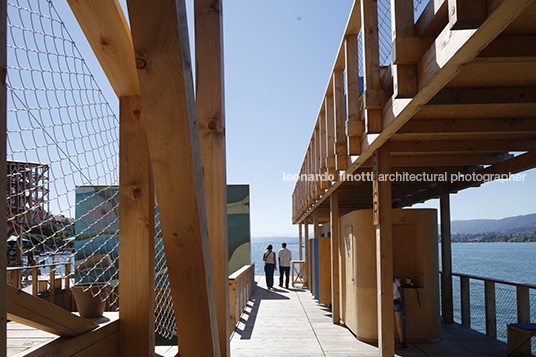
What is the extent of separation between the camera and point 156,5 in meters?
1.38

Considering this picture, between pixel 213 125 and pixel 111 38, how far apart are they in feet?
1.88

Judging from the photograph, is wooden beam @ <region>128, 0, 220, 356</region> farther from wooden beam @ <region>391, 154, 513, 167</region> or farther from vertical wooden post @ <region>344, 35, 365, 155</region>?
wooden beam @ <region>391, 154, 513, 167</region>

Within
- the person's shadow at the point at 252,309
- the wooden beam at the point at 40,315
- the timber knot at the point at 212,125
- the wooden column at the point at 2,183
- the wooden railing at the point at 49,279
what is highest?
the timber knot at the point at 212,125

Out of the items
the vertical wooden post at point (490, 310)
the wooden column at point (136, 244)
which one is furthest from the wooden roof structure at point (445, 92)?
the vertical wooden post at point (490, 310)

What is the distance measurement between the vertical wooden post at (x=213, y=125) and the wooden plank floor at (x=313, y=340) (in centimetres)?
496

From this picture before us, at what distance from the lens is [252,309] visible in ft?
36.0

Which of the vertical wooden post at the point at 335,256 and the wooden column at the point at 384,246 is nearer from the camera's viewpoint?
the wooden column at the point at 384,246

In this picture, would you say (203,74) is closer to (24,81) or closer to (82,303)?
(24,81)

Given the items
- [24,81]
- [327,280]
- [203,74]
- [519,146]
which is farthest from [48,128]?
[327,280]

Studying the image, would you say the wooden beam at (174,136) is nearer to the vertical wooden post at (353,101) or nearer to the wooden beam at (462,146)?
the vertical wooden post at (353,101)

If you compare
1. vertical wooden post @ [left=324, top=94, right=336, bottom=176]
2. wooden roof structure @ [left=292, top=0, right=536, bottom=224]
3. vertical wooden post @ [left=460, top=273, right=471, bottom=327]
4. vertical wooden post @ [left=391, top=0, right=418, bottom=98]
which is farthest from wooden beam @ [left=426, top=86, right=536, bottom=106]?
vertical wooden post @ [left=460, top=273, right=471, bottom=327]

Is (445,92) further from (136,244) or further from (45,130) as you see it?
(45,130)

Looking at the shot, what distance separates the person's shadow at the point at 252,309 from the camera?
838cm

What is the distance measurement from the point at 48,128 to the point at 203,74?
721mm
